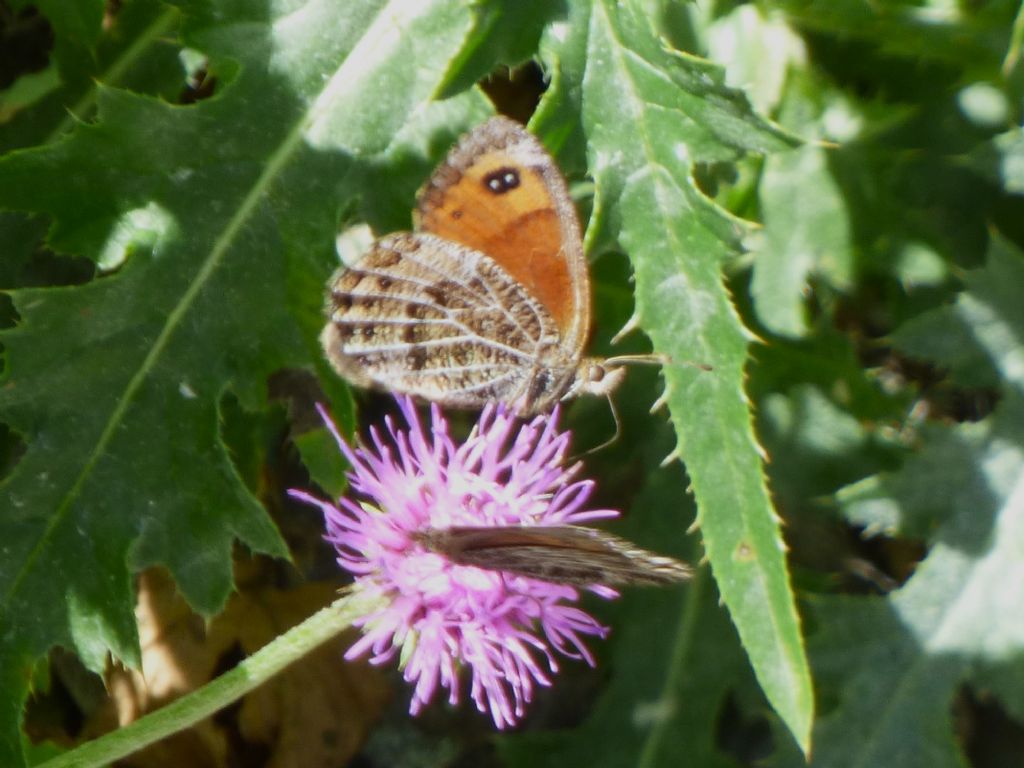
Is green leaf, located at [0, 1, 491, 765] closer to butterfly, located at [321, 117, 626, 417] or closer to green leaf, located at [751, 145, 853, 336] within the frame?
butterfly, located at [321, 117, 626, 417]

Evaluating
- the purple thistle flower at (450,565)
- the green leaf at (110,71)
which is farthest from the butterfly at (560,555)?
the green leaf at (110,71)

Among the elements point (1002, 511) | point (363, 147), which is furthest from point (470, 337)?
point (1002, 511)

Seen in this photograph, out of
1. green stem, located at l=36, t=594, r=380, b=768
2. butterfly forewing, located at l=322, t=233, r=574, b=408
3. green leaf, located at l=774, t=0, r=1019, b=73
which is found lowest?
green stem, located at l=36, t=594, r=380, b=768

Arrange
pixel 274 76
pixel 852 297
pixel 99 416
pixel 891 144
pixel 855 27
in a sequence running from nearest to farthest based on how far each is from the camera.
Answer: pixel 99 416, pixel 274 76, pixel 855 27, pixel 891 144, pixel 852 297

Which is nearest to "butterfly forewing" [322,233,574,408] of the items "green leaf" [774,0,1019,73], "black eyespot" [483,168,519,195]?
"black eyespot" [483,168,519,195]

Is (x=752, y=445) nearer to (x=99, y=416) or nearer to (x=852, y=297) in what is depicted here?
(x=99, y=416)

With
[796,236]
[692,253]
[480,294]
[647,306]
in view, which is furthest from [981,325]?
[480,294]
